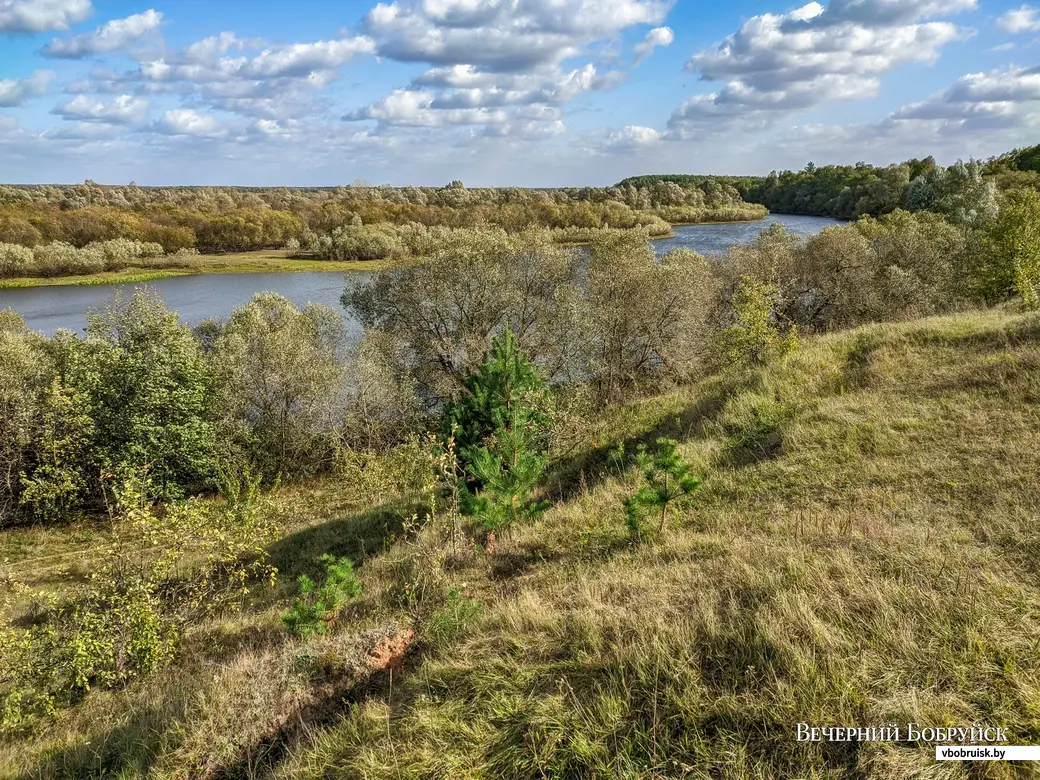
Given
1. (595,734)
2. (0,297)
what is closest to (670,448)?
(595,734)

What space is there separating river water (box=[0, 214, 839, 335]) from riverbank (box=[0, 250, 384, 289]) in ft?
4.03

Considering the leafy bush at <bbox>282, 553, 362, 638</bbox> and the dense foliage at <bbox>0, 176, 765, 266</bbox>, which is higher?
the dense foliage at <bbox>0, 176, 765, 266</bbox>

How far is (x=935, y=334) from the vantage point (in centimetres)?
1299

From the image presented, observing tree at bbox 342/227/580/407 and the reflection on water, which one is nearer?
tree at bbox 342/227/580/407

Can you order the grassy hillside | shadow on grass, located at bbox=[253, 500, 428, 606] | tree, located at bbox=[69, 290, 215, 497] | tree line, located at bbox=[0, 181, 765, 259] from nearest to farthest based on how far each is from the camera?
the grassy hillside < shadow on grass, located at bbox=[253, 500, 428, 606] < tree, located at bbox=[69, 290, 215, 497] < tree line, located at bbox=[0, 181, 765, 259]

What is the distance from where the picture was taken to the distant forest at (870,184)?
175 feet

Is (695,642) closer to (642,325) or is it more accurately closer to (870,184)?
(642,325)

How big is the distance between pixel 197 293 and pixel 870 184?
8561 cm

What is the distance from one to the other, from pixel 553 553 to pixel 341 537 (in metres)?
8.49

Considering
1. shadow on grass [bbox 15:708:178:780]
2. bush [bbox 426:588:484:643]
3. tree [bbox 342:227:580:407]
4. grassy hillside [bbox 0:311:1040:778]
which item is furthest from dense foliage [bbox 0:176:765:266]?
shadow on grass [bbox 15:708:178:780]

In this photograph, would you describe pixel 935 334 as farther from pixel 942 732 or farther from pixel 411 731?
pixel 411 731

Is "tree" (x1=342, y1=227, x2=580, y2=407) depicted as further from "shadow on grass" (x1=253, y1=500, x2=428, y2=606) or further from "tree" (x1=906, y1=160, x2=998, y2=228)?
"tree" (x1=906, y1=160, x2=998, y2=228)

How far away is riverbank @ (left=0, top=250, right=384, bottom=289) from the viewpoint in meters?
59.2

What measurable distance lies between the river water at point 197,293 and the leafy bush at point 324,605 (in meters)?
26.0
